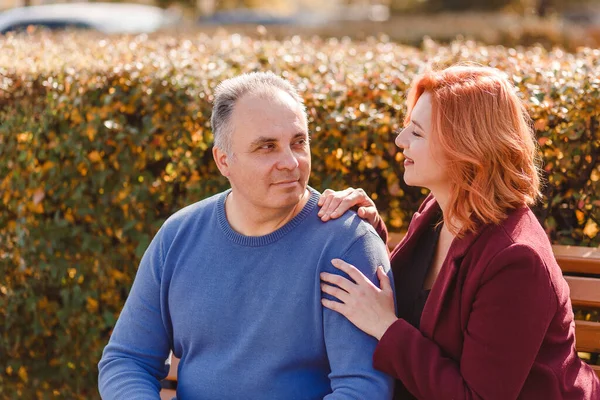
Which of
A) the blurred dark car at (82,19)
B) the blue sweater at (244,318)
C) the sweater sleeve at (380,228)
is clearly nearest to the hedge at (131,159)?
the sweater sleeve at (380,228)

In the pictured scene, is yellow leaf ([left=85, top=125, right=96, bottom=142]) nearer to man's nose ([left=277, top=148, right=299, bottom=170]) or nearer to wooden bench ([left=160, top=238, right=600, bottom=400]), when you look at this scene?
wooden bench ([left=160, top=238, right=600, bottom=400])

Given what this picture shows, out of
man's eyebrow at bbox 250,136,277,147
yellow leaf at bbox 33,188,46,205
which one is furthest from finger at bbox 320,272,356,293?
yellow leaf at bbox 33,188,46,205

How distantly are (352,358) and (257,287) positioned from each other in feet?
1.35

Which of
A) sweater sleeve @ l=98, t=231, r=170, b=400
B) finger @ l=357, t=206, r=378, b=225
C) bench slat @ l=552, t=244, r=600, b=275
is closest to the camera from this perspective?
finger @ l=357, t=206, r=378, b=225

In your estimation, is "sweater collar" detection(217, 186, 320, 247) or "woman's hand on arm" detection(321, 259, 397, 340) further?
"sweater collar" detection(217, 186, 320, 247)

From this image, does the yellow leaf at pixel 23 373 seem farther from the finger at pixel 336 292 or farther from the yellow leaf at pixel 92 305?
the finger at pixel 336 292

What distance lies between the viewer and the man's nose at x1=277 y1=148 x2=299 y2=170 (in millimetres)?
2721

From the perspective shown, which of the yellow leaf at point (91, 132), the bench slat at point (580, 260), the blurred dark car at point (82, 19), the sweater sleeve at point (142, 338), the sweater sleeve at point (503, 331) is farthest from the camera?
the blurred dark car at point (82, 19)

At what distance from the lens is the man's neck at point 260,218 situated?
2.81 meters

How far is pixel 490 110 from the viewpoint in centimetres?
249

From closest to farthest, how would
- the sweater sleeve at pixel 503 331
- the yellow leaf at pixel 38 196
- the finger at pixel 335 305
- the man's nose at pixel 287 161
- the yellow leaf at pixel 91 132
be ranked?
1. the sweater sleeve at pixel 503 331
2. the finger at pixel 335 305
3. the man's nose at pixel 287 161
4. the yellow leaf at pixel 91 132
5. the yellow leaf at pixel 38 196

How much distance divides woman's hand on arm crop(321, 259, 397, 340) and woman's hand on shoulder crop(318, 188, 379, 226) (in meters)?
0.19

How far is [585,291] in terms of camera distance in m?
2.97

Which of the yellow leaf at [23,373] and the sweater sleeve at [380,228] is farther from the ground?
the sweater sleeve at [380,228]
